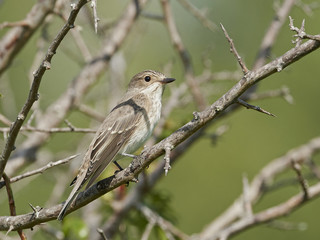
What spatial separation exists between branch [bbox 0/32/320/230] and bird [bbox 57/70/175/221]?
1.66 ft

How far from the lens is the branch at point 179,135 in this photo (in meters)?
3.04

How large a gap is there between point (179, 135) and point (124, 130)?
1.95 meters

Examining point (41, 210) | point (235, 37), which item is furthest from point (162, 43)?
point (41, 210)

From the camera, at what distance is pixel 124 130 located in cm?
523

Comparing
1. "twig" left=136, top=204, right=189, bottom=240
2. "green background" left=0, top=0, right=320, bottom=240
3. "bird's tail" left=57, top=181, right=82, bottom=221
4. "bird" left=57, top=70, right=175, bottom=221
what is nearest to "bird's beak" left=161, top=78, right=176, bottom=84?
"bird" left=57, top=70, right=175, bottom=221

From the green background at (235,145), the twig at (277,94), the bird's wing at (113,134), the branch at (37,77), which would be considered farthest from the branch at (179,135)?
the green background at (235,145)

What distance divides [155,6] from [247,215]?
9401 mm

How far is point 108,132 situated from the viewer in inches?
206

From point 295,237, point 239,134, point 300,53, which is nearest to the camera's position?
point 300,53

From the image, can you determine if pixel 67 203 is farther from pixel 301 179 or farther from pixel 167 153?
pixel 301 179

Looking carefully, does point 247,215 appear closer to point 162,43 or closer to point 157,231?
point 157,231

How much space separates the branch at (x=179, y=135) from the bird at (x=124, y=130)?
0.51m

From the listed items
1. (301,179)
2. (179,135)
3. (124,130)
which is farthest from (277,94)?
(179,135)

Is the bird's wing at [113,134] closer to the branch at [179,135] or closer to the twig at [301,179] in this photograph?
the branch at [179,135]
